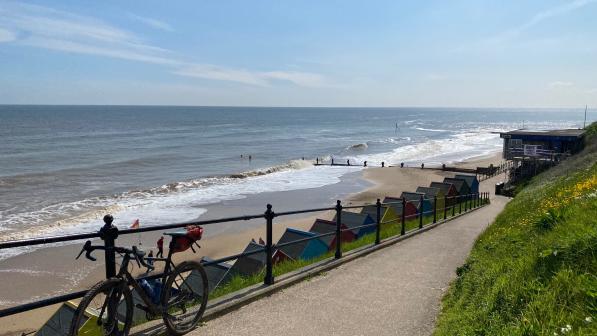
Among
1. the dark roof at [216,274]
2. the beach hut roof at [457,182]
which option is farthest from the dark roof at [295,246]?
the beach hut roof at [457,182]

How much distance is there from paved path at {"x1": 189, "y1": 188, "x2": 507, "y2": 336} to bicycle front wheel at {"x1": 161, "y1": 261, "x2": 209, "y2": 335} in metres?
0.20

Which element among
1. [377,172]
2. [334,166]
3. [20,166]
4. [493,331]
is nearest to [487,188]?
[377,172]

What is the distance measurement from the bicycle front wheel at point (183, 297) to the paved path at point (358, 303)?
0.20 m

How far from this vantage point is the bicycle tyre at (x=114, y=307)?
3674 mm

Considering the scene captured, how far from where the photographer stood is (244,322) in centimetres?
529

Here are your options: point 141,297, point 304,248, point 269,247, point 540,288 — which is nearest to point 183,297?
point 141,297

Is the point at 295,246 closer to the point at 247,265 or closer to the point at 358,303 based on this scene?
the point at 247,265

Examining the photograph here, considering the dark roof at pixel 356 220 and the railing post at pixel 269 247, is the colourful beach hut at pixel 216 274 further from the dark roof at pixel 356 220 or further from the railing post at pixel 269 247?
the dark roof at pixel 356 220

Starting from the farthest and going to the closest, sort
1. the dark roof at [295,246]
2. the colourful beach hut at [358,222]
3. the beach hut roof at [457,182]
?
1. the beach hut roof at [457,182]
2. the colourful beach hut at [358,222]
3. the dark roof at [295,246]

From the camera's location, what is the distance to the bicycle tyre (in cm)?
367

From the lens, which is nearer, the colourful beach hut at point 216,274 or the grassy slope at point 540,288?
the grassy slope at point 540,288

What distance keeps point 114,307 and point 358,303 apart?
323cm

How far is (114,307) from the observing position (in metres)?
4.09

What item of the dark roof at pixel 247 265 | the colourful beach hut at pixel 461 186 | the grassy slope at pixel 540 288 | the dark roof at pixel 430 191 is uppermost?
the grassy slope at pixel 540 288
